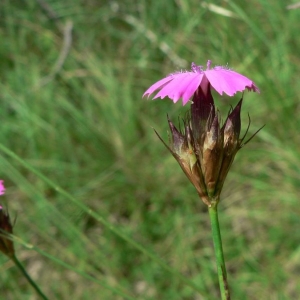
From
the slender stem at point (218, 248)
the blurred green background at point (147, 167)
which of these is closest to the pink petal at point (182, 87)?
the slender stem at point (218, 248)

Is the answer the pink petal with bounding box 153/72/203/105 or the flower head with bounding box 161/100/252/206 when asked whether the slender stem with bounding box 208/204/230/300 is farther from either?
the pink petal with bounding box 153/72/203/105

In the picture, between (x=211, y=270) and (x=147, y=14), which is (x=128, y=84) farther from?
(x=211, y=270)

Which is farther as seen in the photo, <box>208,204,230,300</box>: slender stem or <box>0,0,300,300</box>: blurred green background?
<box>0,0,300,300</box>: blurred green background

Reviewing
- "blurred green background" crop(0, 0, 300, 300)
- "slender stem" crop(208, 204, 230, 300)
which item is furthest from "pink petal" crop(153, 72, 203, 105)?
"blurred green background" crop(0, 0, 300, 300)

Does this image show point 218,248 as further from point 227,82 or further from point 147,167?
point 147,167

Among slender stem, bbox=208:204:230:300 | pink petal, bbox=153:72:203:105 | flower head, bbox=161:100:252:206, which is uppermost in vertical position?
pink petal, bbox=153:72:203:105

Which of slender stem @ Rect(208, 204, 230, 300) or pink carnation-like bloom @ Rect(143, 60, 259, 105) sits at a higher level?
pink carnation-like bloom @ Rect(143, 60, 259, 105)
